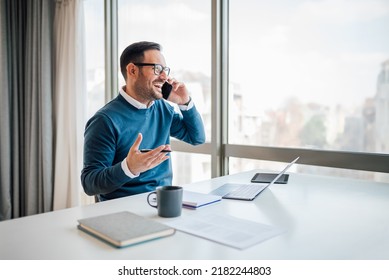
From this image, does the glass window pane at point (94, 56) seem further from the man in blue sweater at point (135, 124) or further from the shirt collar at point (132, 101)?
the shirt collar at point (132, 101)

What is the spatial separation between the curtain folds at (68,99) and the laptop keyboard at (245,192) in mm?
→ 2113

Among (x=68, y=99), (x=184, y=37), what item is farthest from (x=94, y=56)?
(x=184, y=37)

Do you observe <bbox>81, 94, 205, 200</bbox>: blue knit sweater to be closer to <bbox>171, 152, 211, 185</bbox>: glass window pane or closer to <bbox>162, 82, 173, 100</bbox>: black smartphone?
<bbox>162, 82, 173, 100</bbox>: black smartphone

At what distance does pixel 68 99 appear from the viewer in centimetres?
331

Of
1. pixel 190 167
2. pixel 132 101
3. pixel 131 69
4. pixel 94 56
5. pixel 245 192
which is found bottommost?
pixel 190 167

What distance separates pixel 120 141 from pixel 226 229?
2.73 feet

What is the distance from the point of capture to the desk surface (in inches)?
32.6

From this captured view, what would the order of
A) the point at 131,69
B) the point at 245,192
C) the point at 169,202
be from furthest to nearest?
the point at 131,69 → the point at 245,192 → the point at 169,202

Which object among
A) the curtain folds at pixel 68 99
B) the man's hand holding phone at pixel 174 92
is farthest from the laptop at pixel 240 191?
the curtain folds at pixel 68 99

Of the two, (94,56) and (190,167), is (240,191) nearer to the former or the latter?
(190,167)

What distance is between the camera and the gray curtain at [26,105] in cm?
332

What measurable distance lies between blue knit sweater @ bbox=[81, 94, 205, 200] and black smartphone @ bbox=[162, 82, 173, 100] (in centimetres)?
9

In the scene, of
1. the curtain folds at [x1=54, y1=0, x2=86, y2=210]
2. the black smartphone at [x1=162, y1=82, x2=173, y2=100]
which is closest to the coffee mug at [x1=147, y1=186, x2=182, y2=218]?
the black smartphone at [x1=162, y1=82, x2=173, y2=100]
